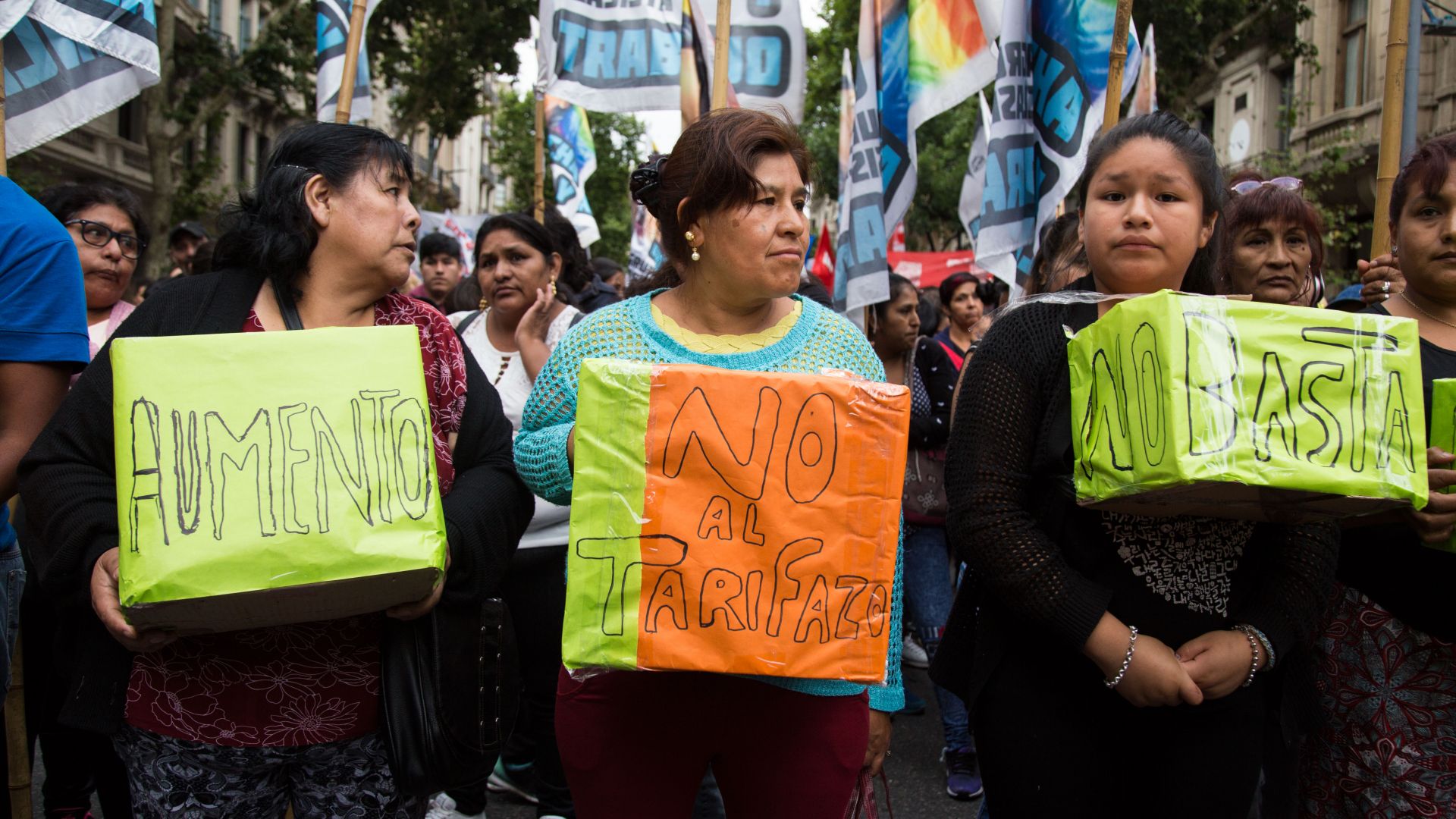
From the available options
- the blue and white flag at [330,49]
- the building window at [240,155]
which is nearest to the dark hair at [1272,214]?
the blue and white flag at [330,49]

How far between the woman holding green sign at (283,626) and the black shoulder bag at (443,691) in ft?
0.10

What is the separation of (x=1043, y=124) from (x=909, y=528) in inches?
73.7

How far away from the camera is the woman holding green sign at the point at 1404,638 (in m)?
2.16

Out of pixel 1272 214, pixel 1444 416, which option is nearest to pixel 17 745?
pixel 1444 416

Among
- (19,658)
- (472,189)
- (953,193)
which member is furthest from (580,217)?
(472,189)

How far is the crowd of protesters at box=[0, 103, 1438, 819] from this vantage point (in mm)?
1893

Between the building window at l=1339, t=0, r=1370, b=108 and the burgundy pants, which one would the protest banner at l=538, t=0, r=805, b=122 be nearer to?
the burgundy pants

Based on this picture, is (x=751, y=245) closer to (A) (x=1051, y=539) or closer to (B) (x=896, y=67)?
(A) (x=1051, y=539)

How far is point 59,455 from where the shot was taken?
187cm

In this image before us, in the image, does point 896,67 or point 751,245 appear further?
point 896,67

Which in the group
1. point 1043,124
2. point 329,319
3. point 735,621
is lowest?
point 735,621

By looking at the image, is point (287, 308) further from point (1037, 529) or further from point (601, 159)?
point (601, 159)

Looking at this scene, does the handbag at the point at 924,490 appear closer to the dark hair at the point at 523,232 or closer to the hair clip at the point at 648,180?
the dark hair at the point at 523,232

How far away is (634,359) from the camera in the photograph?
2.04 metres
